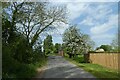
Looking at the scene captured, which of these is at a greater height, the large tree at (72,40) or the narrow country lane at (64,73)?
the large tree at (72,40)

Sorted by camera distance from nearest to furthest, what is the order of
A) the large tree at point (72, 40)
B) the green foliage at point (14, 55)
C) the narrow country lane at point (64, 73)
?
the green foliage at point (14, 55) < the narrow country lane at point (64, 73) < the large tree at point (72, 40)

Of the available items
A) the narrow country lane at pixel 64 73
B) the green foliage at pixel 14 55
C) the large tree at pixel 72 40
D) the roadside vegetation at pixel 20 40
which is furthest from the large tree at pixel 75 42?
the narrow country lane at pixel 64 73

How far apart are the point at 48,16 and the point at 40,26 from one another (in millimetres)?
2458

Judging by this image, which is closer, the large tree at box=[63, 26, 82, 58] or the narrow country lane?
the narrow country lane

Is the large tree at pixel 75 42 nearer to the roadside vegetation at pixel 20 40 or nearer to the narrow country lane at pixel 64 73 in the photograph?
the roadside vegetation at pixel 20 40

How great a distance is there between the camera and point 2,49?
634 inches

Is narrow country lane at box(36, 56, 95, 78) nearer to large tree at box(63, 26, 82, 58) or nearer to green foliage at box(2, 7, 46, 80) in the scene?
green foliage at box(2, 7, 46, 80)

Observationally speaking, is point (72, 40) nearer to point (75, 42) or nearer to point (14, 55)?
point (75, 42)

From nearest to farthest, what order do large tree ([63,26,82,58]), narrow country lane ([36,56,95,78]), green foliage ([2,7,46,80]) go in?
green foliage ([2,7,46,80]), narrow country lane ([36,56,95,78]), large tree ([63,26,82,58])

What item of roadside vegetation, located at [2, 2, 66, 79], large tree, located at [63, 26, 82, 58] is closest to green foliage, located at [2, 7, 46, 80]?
roadside vegetation, located at [2, 2, 66, 79]

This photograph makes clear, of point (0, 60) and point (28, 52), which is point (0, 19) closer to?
Answer: point (0, 60)

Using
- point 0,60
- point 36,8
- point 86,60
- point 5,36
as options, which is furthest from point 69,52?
point 0,60

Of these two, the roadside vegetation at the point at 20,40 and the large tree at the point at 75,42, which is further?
the large tree at the point at 75,42

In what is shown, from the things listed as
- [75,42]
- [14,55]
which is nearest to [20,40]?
[14,55]
